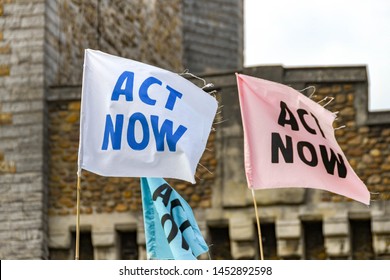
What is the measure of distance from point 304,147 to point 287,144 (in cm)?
14

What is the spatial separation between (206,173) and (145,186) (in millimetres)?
4140

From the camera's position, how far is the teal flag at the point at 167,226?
1533 cm

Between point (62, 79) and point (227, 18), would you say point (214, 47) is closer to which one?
point (227, 18)

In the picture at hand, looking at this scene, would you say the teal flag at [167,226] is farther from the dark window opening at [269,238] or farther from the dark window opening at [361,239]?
the dark window opening at [361,239]

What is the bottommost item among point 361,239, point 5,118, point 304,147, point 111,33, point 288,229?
point 361,239

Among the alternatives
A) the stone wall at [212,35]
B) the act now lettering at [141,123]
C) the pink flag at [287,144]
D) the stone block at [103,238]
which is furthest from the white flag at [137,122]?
the stone wall at [212,35]

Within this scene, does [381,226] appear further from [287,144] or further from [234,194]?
[287,144]

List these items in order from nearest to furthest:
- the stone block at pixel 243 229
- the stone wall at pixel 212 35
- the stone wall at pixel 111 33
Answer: the stone block at pixel 243 229 < the stone wall at pixel 111 33 < the stone wall at pixel 212 35

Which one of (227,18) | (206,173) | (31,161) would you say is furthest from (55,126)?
(227,18)

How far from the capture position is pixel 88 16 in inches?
870

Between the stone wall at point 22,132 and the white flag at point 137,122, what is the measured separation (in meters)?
5.26

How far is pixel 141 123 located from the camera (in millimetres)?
14820

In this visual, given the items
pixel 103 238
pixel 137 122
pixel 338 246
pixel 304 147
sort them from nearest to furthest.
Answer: pixel 137 122 < pixel 304 147 < pixel 338 246 < pixel 103 238

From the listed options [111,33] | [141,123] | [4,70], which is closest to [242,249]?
[4,70]
